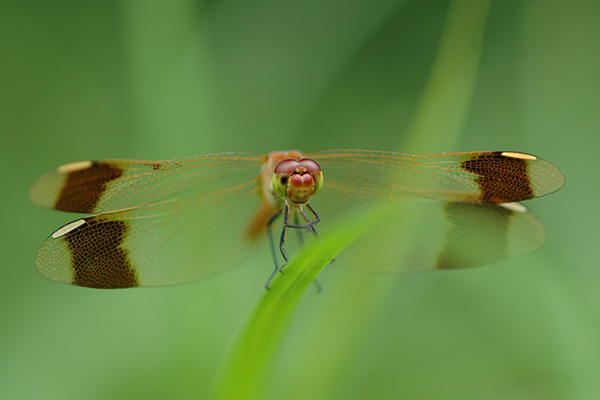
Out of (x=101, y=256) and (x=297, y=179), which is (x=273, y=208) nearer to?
(x=297, y=179)

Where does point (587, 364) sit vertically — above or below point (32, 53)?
below

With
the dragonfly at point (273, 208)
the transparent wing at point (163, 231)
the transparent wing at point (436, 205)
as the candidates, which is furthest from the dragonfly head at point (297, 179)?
the transparent wing at point (163, 231)

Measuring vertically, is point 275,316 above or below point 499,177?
below

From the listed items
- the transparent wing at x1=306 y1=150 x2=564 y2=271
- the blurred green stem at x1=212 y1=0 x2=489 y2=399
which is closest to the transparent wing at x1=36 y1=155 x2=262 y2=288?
the transparent wing at x1=306 y1=150 x2=564 y2=271

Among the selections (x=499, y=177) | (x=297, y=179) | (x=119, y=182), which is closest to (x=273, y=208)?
(x=297, y=179)

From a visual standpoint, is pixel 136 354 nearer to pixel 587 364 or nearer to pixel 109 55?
pixel 587 364

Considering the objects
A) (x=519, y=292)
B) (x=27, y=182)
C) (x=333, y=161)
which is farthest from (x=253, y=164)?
(x=27, y=182)

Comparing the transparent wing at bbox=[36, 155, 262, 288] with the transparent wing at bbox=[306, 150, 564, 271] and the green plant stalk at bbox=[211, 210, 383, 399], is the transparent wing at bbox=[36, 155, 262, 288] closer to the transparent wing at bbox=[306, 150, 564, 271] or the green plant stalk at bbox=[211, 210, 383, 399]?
the transparent wing at bbox=[306, 150, 564, 271]
